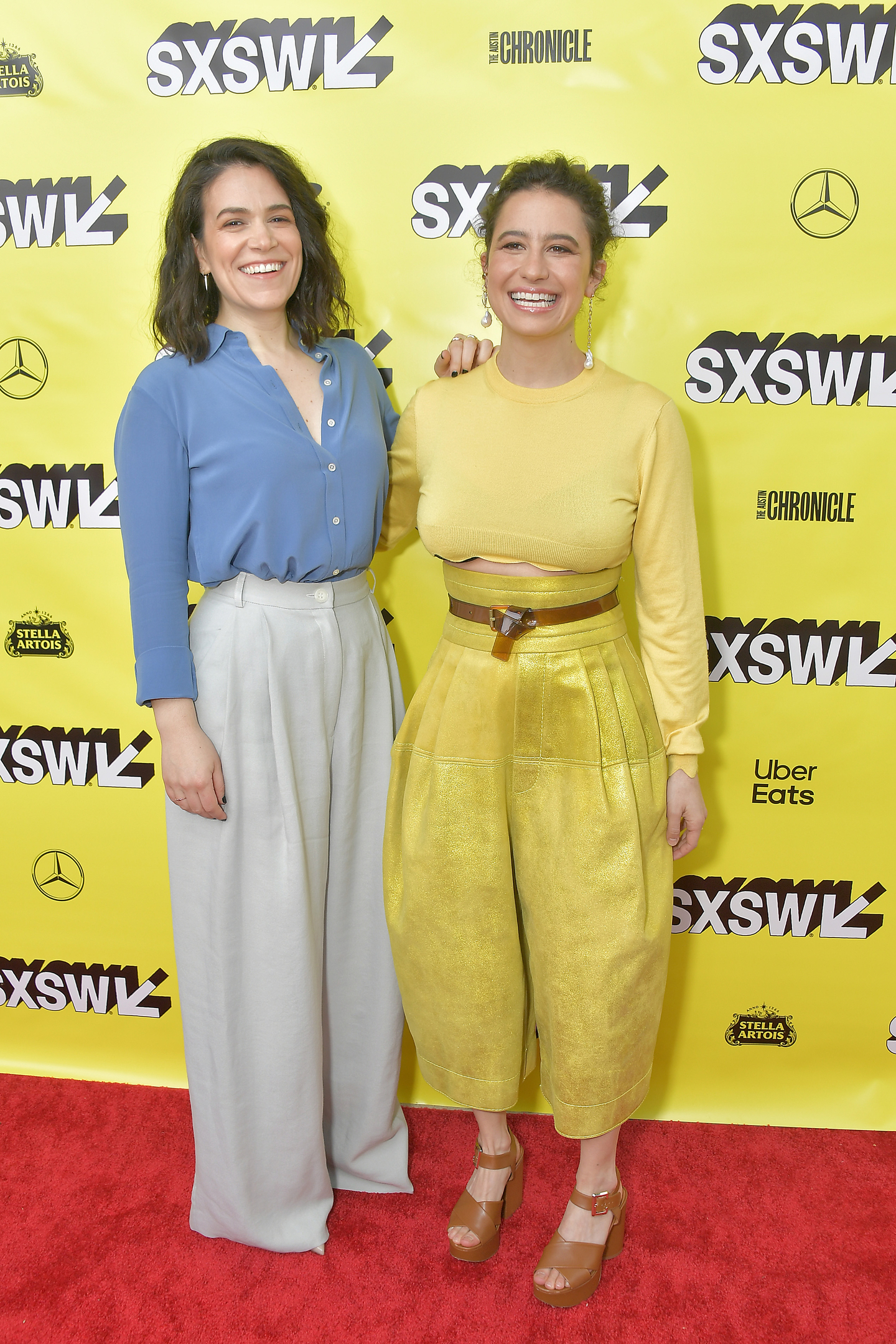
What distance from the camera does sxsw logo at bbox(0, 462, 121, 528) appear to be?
2.19 m

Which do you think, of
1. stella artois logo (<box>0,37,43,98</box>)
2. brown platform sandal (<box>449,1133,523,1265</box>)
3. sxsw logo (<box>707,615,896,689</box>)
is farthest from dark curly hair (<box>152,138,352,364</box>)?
brown platform sandal (<box>449,1133,523,1265</box>)

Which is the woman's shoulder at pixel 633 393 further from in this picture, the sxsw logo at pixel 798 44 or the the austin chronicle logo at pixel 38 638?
the the austin chronicle logo at pixel 38 638

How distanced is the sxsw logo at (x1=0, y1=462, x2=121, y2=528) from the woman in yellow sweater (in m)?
0.80

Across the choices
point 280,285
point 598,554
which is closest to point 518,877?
point 598,554

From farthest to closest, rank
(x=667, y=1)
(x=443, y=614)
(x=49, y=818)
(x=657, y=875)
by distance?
(x=49, y=818) < (x=443, y=614) < (x=667, y=1) < (x=657, y=875)

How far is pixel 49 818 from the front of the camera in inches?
93.8

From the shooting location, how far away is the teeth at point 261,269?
1599 millimetres

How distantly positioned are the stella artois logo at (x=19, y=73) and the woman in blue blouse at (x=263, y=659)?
0.70 m

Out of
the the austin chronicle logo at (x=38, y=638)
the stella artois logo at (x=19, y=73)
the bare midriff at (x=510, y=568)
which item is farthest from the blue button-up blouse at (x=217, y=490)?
the stella artois logo at (x=19, y=73)

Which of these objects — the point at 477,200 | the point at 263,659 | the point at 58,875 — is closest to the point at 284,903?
the point at 263,659

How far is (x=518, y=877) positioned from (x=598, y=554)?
0.59 meters

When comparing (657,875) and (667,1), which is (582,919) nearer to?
(657,875)

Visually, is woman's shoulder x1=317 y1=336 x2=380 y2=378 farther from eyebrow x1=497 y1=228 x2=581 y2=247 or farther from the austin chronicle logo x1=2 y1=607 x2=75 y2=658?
the austin chronicle logo x1=2 y1=607 x2=75 y2=658

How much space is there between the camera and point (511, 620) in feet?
5.28
